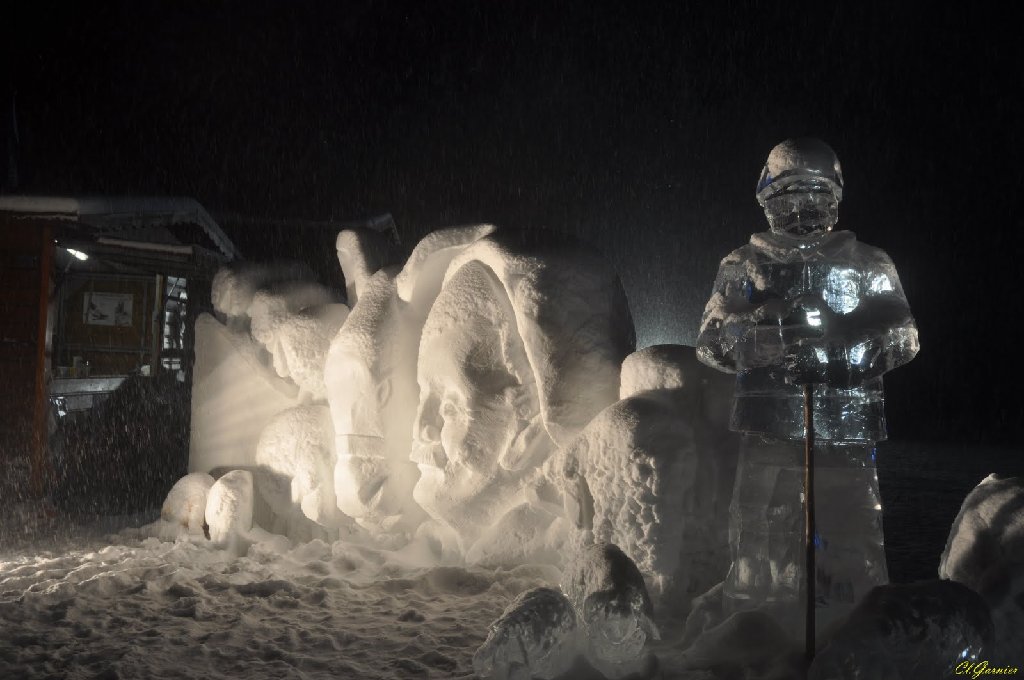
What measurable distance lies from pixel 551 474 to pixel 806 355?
1.71 m

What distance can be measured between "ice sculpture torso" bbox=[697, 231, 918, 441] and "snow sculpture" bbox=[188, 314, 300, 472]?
12.8 ft

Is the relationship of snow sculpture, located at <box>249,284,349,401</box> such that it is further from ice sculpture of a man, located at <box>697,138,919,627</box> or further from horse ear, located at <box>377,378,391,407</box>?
ice sculpture of a man, located at <box>697,138,919,627</box>

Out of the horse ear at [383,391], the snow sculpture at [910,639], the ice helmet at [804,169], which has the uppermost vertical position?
the ice helmet at [804,169]

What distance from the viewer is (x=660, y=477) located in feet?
11.3

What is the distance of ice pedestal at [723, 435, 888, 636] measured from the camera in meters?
2.87

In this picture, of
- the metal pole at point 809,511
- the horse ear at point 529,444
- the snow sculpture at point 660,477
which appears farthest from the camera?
the horse ear at point 529,444

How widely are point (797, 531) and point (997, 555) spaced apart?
68 cm

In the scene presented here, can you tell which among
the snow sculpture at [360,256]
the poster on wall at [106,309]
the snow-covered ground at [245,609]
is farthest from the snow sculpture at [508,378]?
the poster on wall at [106,309]

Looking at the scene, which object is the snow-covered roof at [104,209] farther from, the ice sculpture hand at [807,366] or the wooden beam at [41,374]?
the ice sculpture hand at [807,366]

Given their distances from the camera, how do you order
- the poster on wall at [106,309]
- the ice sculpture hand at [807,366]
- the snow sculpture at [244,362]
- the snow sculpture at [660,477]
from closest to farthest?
the ice sculpture hand at [807,366], the snow sculpture at [660,477], the snow sculpture at [244,362], the poster on wall at [106,309]

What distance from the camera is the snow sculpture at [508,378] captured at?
4215 mm

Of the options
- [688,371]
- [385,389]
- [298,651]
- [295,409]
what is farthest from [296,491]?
[688,371]

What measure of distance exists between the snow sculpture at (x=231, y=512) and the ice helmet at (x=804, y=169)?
3.97m

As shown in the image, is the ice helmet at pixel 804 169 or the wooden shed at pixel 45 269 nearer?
the ice helmet at pixel 804 169
